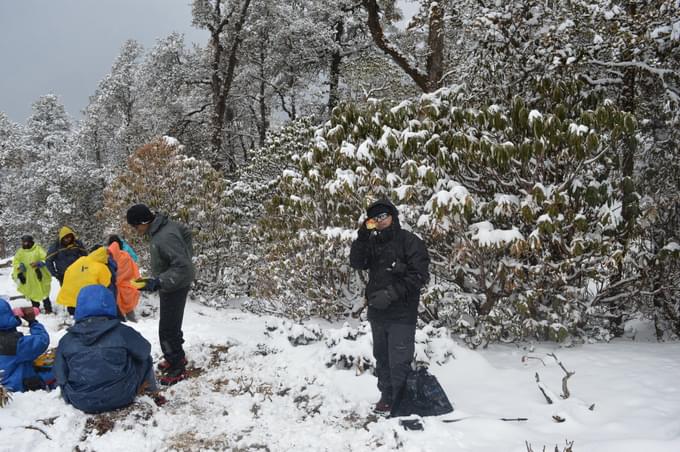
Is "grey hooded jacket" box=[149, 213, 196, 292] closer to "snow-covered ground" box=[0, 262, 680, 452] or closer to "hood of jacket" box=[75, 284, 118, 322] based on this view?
"hood of jacket" box=[75, 284, 118, 322]

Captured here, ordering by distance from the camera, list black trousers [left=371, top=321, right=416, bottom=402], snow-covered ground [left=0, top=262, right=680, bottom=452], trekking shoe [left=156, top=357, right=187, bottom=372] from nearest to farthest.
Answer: snow-covered ground [left=0, top=262, right=680, bottom=452] < black trousers [left=371, top=321, right=416, bottom=402] < trekking shoe [left=156, top=357, right=187, bottom=372]

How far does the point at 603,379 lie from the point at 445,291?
213 cm

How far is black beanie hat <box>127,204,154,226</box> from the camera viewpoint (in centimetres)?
476

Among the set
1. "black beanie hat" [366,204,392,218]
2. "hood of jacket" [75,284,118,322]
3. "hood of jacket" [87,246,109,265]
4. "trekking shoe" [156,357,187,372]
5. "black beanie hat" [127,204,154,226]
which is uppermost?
"black beanie hat" [366,204,392,218]

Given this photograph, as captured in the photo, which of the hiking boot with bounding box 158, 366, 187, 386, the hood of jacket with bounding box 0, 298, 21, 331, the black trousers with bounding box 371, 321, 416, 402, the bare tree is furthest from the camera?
the bare tree

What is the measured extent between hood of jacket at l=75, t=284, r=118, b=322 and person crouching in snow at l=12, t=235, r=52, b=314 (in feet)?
21.3

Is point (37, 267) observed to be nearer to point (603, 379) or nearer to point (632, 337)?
point (603, 379)

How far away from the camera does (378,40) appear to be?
1132 cm

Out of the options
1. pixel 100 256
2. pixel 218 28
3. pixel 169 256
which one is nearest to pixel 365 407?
pixel 169 256

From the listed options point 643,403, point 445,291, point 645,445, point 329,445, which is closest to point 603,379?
point 643,403

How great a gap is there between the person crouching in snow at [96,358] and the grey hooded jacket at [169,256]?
715 millimetres

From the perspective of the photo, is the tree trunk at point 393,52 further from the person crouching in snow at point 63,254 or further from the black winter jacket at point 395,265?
the person crouching in snow at point 63,254

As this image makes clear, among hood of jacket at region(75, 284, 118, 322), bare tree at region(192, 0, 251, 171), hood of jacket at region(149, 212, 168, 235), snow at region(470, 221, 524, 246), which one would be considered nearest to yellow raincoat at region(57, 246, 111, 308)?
hood of jacket at region(149, 212, 168, 235)

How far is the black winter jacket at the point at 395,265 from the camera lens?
3.93 meters
